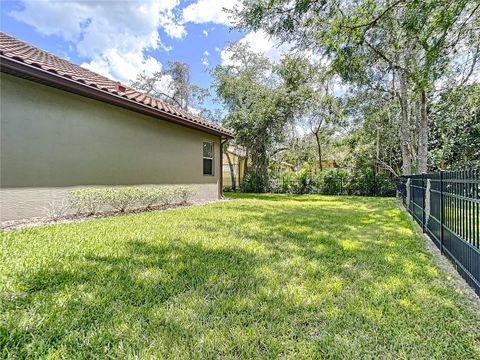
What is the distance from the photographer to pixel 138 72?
75.9 ft

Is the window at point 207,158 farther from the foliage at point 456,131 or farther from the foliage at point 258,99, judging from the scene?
the foliage at point 456,131

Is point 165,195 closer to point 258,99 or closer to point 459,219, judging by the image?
point 459,219

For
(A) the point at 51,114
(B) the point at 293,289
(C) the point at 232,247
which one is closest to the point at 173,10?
(A) the point at 51,114

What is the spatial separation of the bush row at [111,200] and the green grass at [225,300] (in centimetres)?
208

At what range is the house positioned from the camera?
5.74m

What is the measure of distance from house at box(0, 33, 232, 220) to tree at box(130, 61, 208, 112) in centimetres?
1440

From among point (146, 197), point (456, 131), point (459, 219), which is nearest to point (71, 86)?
point (146, 197)

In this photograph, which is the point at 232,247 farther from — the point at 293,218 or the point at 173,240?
the point at 293,218

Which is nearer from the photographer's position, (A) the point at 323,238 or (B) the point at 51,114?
(A) the point at 323,238

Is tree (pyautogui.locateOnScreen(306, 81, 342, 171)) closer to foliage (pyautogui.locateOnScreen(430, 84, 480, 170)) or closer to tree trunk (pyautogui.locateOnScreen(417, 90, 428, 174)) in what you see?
foliage (pyautogui.locateOnScreen(430, 84, 480, 170))

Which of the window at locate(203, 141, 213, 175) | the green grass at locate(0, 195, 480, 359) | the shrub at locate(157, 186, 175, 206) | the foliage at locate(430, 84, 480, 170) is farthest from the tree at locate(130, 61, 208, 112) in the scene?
the green grass at locate(0, 195, 480, 359)

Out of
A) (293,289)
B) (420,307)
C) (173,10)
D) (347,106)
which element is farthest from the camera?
(347,106)

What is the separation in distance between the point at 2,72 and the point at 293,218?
7452mm

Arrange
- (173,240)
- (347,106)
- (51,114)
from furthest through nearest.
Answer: (347,106)
(51,114)
(173,240)
